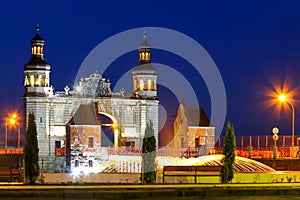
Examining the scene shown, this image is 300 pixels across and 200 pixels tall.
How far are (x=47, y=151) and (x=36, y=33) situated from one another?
12840 millimetres

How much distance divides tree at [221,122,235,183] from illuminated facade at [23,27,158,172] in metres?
38.6

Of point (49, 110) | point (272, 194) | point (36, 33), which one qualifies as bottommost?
point (272, 194)

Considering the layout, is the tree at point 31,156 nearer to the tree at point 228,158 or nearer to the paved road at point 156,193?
the paved road at point 156,193

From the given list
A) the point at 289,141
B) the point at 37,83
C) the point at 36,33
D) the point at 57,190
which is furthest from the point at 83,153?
the point at 57,190

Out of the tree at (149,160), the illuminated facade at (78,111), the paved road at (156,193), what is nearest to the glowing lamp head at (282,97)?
the tree at (149,160)

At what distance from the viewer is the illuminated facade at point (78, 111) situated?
234ft

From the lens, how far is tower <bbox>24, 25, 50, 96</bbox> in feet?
245

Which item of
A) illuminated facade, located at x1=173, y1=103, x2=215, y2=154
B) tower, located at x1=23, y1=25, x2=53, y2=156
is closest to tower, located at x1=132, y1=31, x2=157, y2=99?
illuminated facade, located at x1=173, y1=103, x2=215, y2=154

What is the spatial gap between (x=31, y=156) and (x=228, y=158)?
353 inches

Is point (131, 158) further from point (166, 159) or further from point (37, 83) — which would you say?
point (37, 83)

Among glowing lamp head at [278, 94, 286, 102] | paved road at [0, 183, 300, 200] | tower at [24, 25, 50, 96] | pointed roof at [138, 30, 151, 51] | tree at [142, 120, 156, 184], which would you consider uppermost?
pointed roof at [138, 30, 151, 51]

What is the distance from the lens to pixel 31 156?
32719 mm

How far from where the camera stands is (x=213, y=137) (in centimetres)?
7656

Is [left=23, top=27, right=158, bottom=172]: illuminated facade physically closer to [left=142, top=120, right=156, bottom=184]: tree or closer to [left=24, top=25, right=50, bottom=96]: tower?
[left=24, top=25, right=50, bottom=96]: tower
